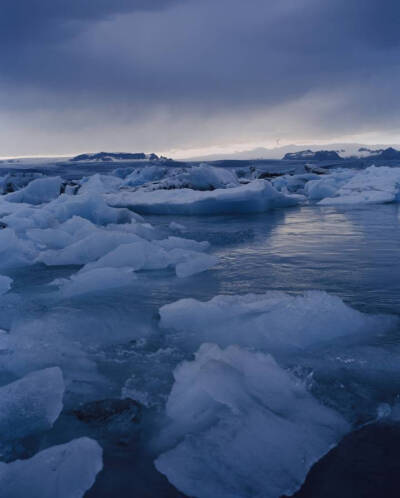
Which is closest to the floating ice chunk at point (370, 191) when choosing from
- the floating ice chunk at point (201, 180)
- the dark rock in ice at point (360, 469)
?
the floating ice chunk at point (201, 180)

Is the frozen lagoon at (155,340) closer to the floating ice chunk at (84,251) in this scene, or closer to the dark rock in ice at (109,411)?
the dark rock in ice at (109,411)

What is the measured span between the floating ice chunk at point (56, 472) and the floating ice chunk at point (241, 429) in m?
0.22

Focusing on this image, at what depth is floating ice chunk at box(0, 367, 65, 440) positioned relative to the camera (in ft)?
5.07

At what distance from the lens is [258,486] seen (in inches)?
49.3

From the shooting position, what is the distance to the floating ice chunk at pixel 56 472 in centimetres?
124

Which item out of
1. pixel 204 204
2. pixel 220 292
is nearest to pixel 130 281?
pixel 220 292

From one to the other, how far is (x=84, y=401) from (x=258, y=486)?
33.0 inches

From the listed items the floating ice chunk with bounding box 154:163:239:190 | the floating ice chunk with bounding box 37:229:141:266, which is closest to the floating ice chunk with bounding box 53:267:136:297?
the floating ice chunk with bounding box 37:229:141:266

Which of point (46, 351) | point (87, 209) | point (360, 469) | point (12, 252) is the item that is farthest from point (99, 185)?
point (360, 469)

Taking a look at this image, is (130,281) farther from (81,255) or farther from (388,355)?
(388,355)

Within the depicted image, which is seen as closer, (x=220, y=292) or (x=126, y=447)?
(x=126, y=447)

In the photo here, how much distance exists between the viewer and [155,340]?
2.34 m

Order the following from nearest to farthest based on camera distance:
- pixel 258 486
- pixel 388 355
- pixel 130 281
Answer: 1. pixel 258 486
2. pixel 388 355
3. pixel 130 281

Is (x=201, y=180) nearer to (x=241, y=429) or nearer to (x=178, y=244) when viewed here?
(x=178, y=244)
